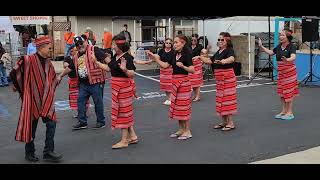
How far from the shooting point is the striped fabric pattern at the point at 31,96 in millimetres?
6102

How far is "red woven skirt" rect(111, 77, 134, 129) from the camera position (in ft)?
22.4

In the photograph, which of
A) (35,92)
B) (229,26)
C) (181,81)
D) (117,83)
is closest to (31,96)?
(35,92)

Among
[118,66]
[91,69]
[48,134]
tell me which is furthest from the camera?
[91,69]

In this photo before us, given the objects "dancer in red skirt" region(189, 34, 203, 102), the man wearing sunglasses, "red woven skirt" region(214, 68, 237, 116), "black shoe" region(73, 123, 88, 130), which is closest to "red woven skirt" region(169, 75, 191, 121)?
"red woven skirt" region(214, 68, 237, 116)

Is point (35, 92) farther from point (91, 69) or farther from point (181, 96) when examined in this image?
point (181, 96)

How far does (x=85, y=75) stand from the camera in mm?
8016

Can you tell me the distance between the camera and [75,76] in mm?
8727

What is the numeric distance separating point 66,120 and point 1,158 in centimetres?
275

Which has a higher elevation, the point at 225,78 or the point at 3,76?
the point at 225,78

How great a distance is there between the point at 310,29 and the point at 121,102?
8292mm

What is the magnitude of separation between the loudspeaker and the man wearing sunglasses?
290 inches

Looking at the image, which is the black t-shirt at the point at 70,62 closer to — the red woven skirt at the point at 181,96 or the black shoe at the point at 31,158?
the red woven skirt at the point at 181,96
